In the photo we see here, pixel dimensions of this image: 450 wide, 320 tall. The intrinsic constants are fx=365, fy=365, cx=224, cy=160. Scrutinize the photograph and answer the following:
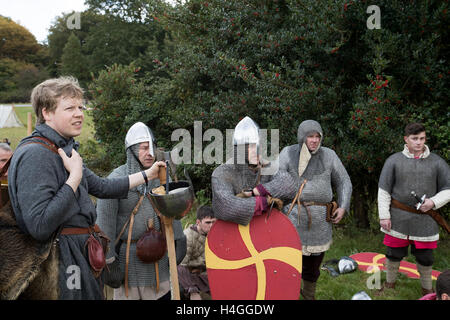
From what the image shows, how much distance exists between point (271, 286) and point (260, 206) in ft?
1.59

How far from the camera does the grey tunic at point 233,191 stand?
7.36ft

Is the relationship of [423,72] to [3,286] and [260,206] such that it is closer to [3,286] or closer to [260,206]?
[260,206]

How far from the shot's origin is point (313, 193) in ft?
10.3

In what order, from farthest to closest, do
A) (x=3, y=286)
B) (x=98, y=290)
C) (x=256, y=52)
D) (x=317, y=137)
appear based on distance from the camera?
1. (x=256, y=52)
2. (x=317, y=137)
3. (x=98, y=290)
4. (x=3, y=286)

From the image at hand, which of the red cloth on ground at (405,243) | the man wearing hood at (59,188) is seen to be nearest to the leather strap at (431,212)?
the red cloth on ground at (405,243)

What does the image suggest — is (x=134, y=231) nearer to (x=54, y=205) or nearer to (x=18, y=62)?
(x=54, y=205)

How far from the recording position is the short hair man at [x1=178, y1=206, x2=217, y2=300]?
3.10m

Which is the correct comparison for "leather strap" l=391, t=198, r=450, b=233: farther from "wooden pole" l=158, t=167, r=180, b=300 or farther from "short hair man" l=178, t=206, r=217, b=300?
"wooden pole" l=158, t=167, r=180, b=300

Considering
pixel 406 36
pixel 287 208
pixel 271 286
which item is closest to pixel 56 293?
pixel 271 286

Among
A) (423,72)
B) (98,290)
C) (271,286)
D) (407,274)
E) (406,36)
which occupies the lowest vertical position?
(407,274)

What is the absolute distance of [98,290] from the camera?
5.90 feet

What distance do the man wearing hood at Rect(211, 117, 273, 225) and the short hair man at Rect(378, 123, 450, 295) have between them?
1.57 meters

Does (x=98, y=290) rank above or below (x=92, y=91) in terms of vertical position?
below

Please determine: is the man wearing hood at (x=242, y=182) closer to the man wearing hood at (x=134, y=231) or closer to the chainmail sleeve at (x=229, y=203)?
the chainmail sleeve at (x=229, y=203)
